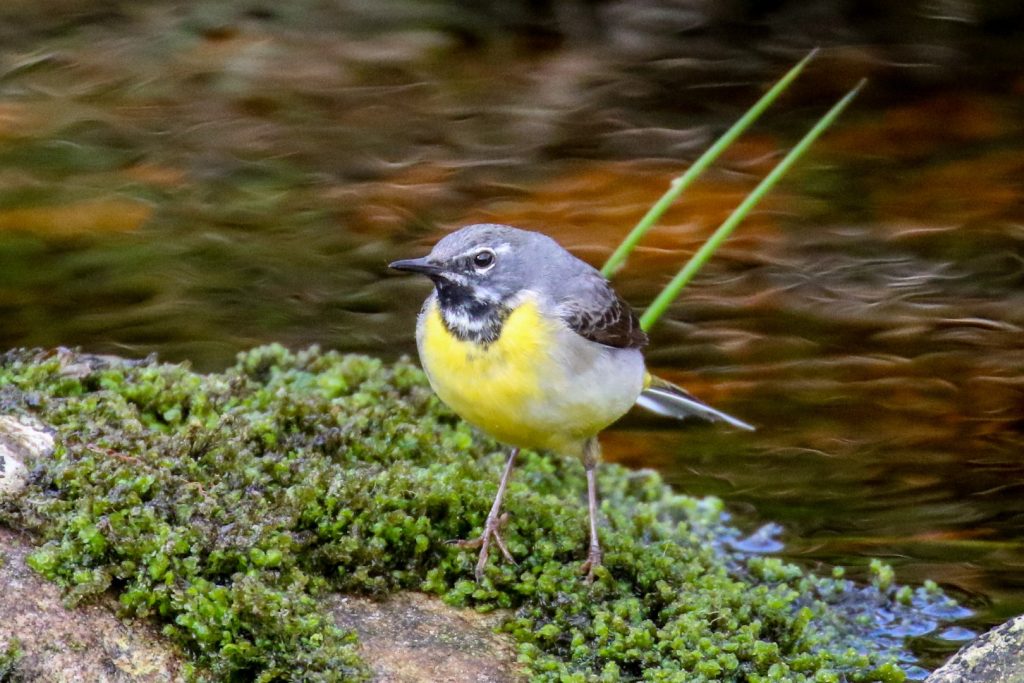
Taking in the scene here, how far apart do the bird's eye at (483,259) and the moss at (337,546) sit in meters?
0.96

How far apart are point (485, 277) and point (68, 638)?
2.14 m

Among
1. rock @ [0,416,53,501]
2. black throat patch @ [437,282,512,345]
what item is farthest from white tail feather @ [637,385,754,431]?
rock @ [0,416,53,501]

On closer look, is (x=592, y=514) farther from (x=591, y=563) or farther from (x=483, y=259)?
(x=483, y=259)

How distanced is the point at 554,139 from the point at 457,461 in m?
6.13

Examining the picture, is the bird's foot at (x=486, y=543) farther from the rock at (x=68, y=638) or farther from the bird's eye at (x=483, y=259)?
the rock at (x=68, y=638)

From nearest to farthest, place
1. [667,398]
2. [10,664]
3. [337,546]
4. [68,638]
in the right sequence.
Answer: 1. [10,664]
2. [68,638]
3. [337,546]
4. [667,398]

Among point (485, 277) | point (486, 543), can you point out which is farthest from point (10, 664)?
point (485, 277)

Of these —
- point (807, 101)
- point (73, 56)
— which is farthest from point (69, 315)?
point (807, 101)

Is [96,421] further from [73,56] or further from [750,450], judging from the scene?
[73,56]

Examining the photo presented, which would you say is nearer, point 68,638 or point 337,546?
point 68,638

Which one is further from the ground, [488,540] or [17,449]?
[17,449]

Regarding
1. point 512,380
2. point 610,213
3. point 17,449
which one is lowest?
point 610,213

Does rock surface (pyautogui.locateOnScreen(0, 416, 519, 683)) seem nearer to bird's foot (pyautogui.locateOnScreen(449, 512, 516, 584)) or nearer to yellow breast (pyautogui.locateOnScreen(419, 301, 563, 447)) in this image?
bird's foot (pyautogui.locateOnScreen(449, 512, 516, 584))

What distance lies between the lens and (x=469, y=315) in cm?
500
